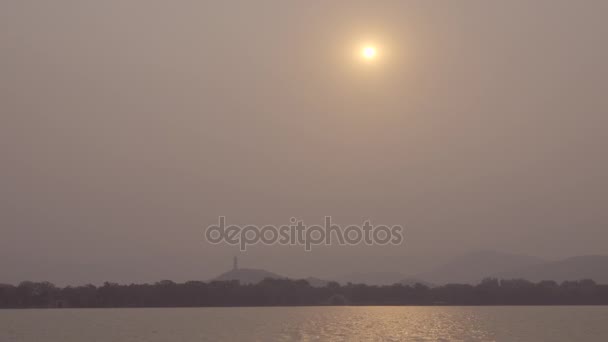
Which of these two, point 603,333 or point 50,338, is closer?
point 50,338

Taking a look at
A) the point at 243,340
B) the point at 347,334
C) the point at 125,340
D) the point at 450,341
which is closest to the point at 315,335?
the point at 347,334

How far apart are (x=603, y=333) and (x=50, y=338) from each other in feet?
277

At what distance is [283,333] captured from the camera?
112 m

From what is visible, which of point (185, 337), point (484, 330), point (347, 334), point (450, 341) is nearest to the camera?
point (450, 341)

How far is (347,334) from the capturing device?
110688mm

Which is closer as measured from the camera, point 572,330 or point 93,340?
point 93,340

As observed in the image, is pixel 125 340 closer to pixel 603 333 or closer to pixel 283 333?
pixel 283 333

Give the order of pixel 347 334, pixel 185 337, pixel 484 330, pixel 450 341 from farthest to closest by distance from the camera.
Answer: pixel 484 330, pixel 347 334, pixel 185 337, pixel 450 341

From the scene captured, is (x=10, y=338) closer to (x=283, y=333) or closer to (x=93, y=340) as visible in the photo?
(x=93, y=340)

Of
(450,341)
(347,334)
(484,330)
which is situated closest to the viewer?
(450,341)

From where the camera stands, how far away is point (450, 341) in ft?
317

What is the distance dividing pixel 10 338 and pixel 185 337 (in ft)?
84.0

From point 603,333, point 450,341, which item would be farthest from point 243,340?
point 603,333

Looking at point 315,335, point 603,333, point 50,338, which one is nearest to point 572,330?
point 603,333
